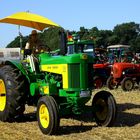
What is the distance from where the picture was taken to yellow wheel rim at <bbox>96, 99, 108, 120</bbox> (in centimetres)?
820

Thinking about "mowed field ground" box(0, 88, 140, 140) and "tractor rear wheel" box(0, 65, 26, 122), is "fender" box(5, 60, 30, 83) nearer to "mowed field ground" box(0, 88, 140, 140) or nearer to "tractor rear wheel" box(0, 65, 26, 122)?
"tractor rear wheel" box(0, 65, 26, 122)

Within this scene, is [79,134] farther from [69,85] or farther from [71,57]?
[71,57]

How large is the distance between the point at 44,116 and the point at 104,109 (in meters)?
1.33

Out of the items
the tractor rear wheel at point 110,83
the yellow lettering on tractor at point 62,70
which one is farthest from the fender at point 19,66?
the tractor rear wheel at point 110,83

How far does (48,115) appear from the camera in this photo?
24.3ft

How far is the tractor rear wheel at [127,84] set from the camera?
16250 mm

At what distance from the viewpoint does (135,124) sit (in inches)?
329

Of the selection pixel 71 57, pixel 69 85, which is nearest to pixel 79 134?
pixel 69 85

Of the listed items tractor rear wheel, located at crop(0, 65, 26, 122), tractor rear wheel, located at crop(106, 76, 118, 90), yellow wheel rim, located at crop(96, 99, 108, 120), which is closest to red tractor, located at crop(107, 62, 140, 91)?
tractor rear wheel, located at crop(106, 76, 118, 90)

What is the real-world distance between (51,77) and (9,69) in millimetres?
1068

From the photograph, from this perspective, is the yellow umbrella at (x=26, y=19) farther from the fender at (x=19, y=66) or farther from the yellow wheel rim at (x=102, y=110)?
the yellow wheel rim at (x=102, y=110)

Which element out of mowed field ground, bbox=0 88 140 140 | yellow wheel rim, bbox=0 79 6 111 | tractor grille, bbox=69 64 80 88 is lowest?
mowed field ground, bbox=0 88 140 140

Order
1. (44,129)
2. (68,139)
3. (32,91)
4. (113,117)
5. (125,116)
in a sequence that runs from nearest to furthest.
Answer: (68,139)
(44,129)
(113,117)
(32,91)
(125,116)

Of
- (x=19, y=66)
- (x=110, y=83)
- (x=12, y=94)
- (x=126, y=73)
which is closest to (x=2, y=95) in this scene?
(x=12, y=94)
